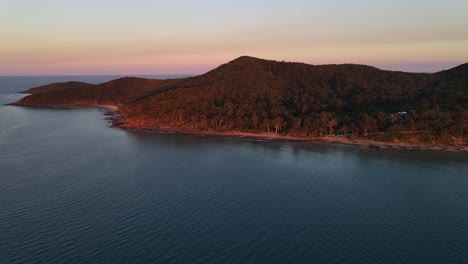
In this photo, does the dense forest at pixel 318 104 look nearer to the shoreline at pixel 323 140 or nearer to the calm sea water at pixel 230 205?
the shoreline at pixel 323 140

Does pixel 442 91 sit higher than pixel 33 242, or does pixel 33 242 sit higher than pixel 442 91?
pixel 442 91

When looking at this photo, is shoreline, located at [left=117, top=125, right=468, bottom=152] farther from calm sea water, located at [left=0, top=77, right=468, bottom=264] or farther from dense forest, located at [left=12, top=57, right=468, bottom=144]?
calm sea water, located at [left=0, top=77, right=468, bottom=264]

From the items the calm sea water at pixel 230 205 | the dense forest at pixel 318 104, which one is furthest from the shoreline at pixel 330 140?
the calm sea water at pixel 230 205

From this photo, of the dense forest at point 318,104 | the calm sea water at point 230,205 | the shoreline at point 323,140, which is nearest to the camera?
the calm sea water at point 230,205

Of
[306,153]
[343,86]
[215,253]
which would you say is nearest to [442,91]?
[343,86]

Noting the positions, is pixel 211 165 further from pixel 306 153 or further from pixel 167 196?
pixel 306 153

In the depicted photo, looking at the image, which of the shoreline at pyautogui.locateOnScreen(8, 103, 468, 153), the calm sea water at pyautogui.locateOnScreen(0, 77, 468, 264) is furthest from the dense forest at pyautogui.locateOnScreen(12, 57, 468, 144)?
the calm sea water at pyautogui.locateOnScreen(0, 77, 468, 264)
